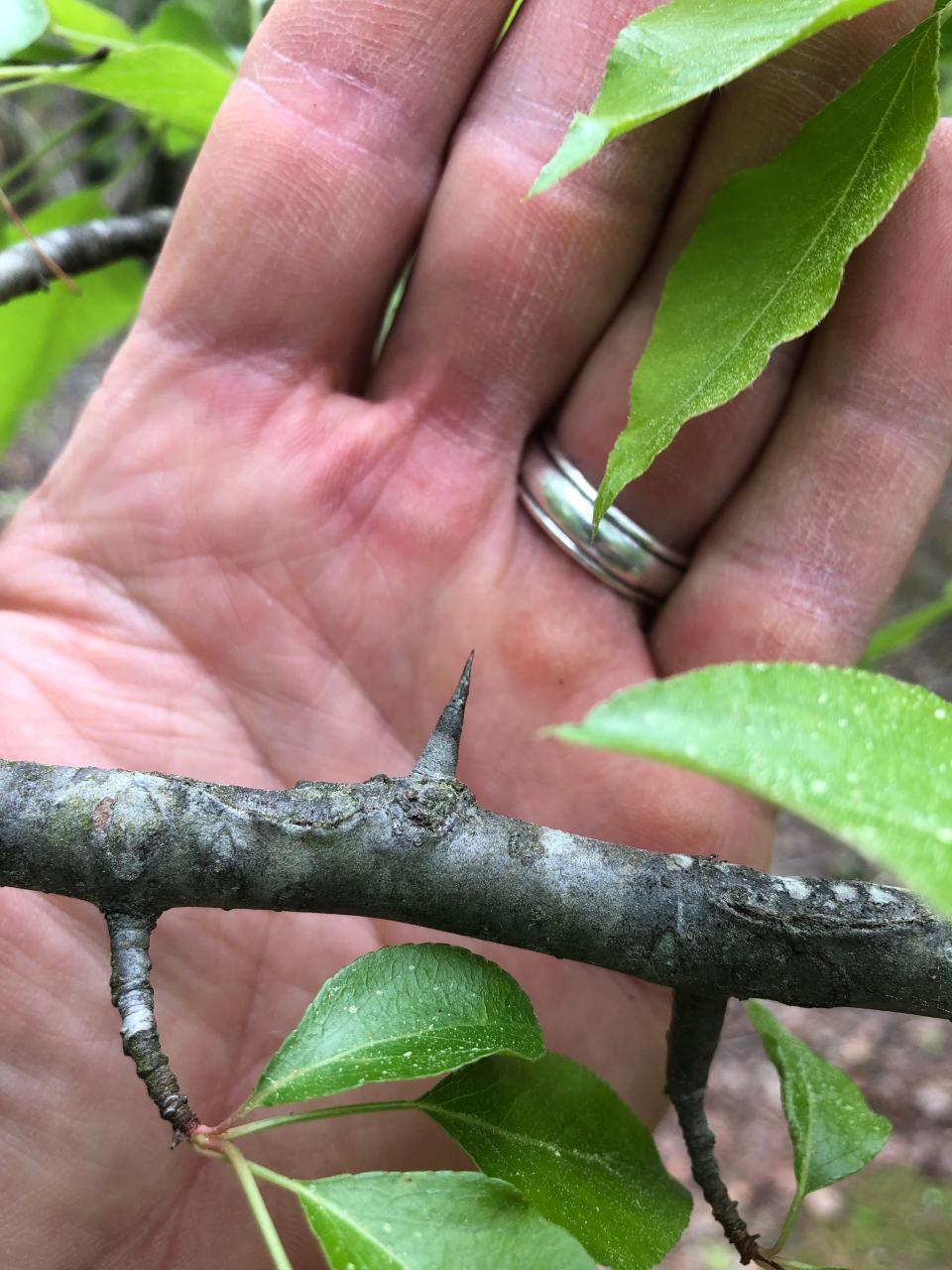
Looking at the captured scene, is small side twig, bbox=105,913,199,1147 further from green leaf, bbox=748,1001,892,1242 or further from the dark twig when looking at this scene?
the dark twig

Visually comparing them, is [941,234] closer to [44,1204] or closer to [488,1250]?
[488,1250]

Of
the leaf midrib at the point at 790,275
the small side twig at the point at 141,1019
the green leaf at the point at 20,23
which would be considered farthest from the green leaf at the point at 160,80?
the small side twig at the point at 141,1019

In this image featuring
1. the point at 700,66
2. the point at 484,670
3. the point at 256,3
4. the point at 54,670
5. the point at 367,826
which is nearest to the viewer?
the point at 700,66

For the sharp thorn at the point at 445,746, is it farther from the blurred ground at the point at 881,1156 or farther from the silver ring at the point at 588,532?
the blurred ground at the point at 881,1156

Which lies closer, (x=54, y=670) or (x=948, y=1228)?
(x=54, y=670)

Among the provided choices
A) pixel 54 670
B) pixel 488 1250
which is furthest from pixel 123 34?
pixel 488 1250

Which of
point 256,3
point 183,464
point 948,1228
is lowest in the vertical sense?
point 948,1228
